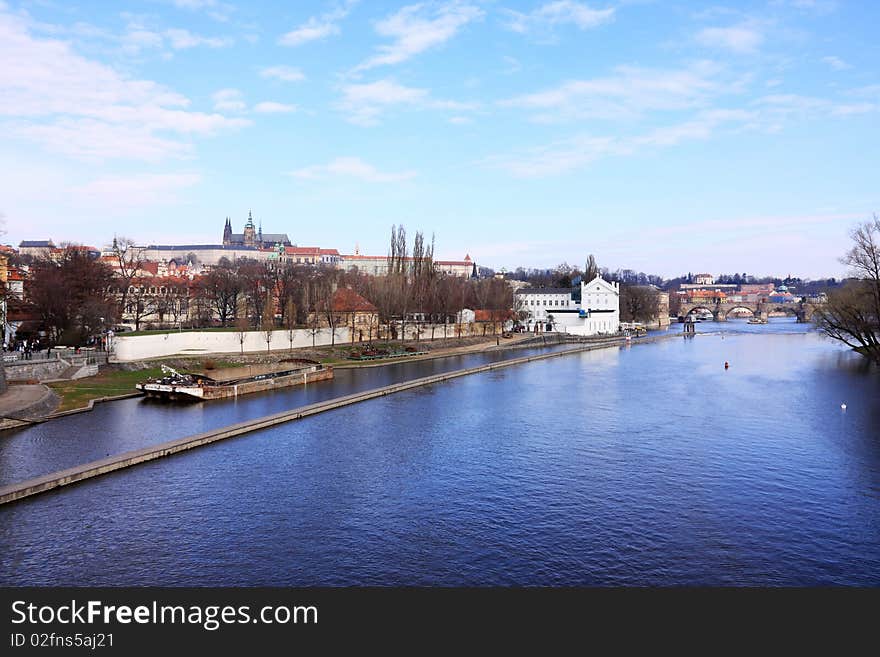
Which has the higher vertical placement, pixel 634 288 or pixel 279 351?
pixel 634 288

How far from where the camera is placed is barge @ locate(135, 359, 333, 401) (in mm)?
35281

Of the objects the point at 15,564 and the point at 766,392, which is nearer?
the point at 15,564

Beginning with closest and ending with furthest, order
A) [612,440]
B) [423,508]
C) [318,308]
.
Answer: [423,508]
[612,440]
[318,308]

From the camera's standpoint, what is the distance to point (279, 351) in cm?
5262

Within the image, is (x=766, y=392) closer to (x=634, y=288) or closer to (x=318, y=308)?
(x=318, y=308)

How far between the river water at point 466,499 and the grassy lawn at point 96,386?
8.98ft

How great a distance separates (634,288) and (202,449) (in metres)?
113

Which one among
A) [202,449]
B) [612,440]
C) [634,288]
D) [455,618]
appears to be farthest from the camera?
[634,288]

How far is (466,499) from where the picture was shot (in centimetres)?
1886

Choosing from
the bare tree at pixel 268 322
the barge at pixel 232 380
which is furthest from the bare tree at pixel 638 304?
the barge at pixel 232 380

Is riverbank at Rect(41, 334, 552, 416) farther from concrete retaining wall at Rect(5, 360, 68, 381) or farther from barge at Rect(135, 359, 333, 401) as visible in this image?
barge at Rect(135, 359, 333, 401)

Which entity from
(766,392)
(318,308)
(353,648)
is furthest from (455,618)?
(318,308)

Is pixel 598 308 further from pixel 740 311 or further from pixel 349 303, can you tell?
pixel 740 311

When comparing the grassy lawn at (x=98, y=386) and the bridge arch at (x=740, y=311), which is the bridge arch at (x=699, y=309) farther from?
the grassy lawn at (x=98, y=386)
